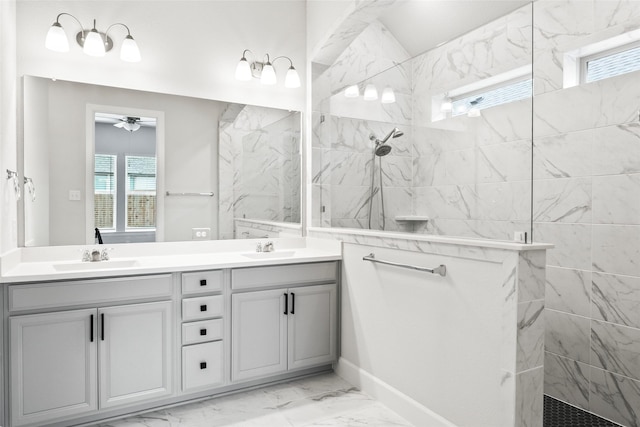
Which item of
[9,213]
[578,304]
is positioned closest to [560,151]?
[578,304]

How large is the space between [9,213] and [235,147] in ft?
4.57

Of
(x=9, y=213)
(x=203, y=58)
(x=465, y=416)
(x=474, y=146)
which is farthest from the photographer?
(x=203, y=58)

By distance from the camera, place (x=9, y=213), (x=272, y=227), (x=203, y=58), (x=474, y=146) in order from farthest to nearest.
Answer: (x=272, y=227) < (x=203, y=58) < (x=474, y=146) < (x=9, y=213)

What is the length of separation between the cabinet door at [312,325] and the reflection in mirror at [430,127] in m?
0.54

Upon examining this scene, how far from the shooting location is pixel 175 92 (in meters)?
2.72

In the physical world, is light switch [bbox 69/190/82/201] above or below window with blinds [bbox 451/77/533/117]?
below

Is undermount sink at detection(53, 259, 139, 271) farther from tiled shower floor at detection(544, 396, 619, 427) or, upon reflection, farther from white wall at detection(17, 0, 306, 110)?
tiled shower floor at detection(544, 396, 619, 427)

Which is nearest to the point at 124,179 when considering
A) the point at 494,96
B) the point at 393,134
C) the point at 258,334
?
the point at 258,334

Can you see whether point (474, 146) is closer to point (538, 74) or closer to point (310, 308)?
point (538, 74)

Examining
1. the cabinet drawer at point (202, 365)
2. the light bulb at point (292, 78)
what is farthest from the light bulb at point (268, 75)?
the cabinet drawer at point (202, 365)

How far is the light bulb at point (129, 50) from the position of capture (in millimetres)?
2469

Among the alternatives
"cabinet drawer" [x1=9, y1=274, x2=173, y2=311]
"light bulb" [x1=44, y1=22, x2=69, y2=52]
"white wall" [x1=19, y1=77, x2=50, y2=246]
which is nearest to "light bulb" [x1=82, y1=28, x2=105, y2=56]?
"light bulb" [x1=44, y1=22, x2=69, y2=52]

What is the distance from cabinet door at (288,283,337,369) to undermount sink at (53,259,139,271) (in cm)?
100

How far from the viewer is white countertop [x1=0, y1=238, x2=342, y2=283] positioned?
6.56 feet
